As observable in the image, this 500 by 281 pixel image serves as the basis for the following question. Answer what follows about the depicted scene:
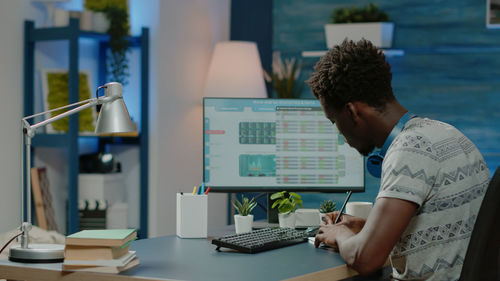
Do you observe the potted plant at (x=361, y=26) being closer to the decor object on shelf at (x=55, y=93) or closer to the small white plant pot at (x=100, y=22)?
the small white plant pot at (x=100, y=22)

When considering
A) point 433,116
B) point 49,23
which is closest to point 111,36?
point 49,23

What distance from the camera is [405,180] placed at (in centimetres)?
144

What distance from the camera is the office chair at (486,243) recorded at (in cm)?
139

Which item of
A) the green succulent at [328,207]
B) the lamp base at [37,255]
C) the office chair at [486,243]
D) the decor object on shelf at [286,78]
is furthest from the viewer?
the decor object on shelf at [286,78]

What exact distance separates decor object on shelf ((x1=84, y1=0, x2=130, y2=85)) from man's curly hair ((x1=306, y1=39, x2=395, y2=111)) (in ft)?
7.87

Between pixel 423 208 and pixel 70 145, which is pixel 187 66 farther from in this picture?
pixel 423 208

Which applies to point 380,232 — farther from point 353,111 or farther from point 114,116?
point 114,116

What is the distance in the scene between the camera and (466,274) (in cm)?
144

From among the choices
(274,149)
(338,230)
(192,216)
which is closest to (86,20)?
(274,149)

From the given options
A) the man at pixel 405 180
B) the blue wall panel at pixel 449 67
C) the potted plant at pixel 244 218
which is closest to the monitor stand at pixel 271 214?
the potted plant at pixel 244 218

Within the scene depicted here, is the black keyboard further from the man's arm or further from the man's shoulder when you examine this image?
the man's shoulder

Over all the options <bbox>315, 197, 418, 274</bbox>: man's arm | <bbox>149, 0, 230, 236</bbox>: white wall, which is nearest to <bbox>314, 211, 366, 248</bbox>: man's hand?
<bbox>315, 197, 418, 274</bbox>: man's arm

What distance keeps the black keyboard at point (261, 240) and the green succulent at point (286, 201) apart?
13cm

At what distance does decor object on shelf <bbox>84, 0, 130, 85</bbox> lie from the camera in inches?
148
